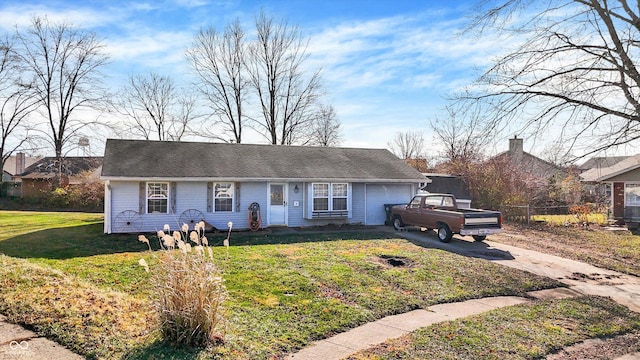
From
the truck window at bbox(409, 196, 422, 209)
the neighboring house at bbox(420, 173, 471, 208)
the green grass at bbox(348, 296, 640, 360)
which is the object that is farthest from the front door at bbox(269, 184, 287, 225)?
the green grass at bbox(348, 296, 640, 360)

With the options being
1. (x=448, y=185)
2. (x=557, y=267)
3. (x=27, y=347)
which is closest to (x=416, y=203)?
(x=557, y=267)

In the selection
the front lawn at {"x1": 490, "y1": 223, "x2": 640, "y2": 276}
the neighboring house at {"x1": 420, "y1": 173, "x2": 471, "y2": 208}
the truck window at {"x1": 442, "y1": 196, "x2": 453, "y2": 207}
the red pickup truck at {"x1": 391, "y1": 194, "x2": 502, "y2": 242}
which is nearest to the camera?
the front lawn at {"x1": 490, "y1": 223, "x2": 640, "y2": 276}

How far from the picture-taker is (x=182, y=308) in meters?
4.99

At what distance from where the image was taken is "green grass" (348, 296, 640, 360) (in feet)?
17.7

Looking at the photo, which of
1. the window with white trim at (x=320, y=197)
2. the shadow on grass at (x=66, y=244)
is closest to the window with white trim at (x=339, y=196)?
the window with white trim at (x=320, y=197)

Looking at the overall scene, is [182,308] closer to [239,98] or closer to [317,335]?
[317,335]

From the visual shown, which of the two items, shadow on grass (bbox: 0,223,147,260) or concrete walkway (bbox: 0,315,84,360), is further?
shadow on grass (bbox: 0,223,147,260)

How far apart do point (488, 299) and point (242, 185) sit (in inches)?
428

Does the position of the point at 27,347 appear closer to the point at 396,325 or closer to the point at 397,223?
the point at 396,325

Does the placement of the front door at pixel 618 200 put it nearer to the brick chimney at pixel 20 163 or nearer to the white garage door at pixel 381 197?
the white garage door at pixel 381 197

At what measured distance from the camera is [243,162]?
17.7 m

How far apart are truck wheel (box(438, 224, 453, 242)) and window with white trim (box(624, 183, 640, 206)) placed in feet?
47.1

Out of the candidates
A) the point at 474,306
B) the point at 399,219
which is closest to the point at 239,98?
the point at 399,219

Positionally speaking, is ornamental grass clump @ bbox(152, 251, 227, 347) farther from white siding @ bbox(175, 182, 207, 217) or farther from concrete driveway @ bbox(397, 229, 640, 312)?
white siding @ bbox(175, 182, 207, 217)
